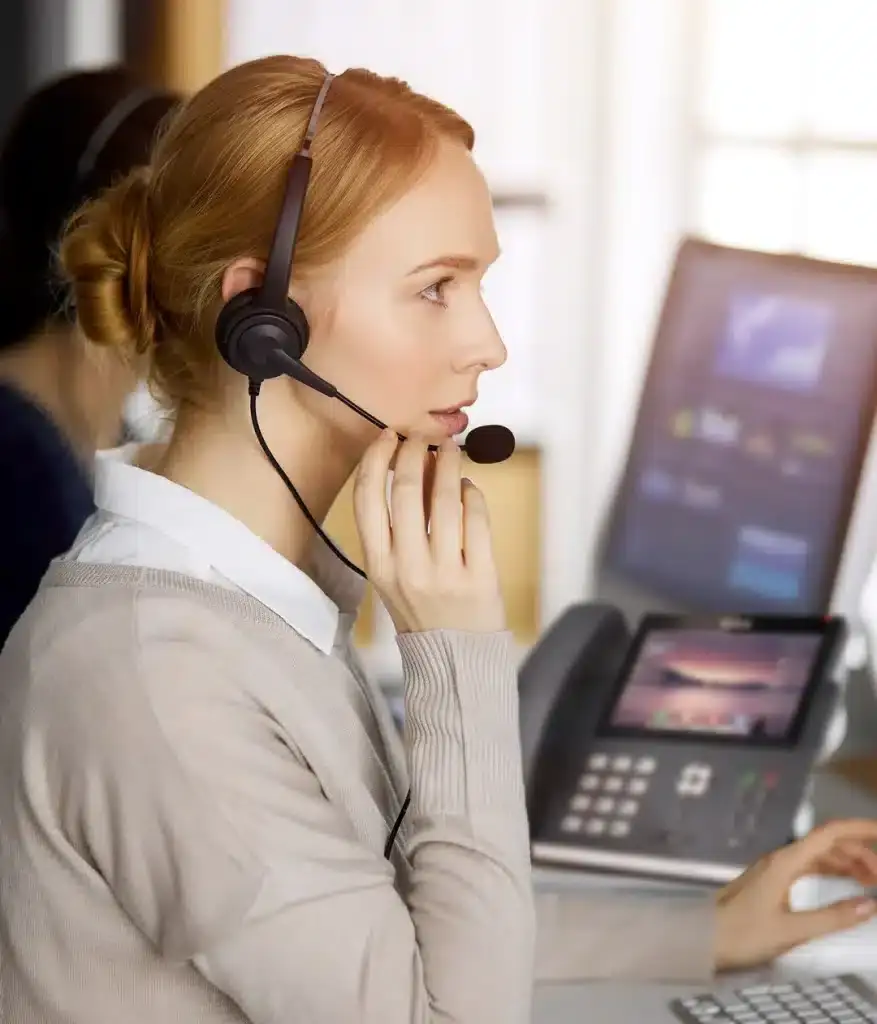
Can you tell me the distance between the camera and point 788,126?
1.87 m

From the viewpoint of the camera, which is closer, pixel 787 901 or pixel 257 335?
pixel 257 335

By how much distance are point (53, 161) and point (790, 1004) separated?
3.63ft

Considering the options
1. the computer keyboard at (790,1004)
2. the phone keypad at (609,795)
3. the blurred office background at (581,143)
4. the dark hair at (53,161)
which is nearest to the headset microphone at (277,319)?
the computer keyboard at (790,1004)

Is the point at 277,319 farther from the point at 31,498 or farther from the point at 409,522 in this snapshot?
the point at 31,498

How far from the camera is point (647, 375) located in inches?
56.4

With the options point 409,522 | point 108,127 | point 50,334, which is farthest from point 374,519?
point 108,127

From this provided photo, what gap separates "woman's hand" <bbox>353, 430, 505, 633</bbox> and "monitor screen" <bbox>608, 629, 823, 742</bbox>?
0.41m

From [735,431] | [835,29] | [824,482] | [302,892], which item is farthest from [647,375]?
[302,892]

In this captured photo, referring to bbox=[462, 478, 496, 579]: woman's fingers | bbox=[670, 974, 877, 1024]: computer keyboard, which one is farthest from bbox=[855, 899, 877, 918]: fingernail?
bbox=[462, 478, 496, 579]: woman's fingers

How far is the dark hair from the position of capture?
1477mm

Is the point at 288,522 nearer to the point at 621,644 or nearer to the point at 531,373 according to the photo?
the point at 621,644

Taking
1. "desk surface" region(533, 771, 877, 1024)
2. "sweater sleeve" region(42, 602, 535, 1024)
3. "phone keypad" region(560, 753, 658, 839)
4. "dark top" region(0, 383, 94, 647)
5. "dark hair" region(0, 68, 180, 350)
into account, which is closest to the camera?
"sweater sleeve" region(42, 602, 535, 1024)

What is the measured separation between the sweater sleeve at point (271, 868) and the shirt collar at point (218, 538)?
0.08m

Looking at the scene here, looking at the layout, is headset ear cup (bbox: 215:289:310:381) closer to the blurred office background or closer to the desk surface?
the desk surface
